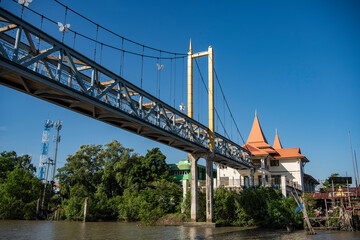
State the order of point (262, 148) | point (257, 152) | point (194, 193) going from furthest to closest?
1. point (262, 148)
2. point (257, 152)
3. point (194, 193)

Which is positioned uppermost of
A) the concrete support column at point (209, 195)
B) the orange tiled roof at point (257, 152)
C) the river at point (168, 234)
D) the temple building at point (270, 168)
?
the orange tiled roof at point (257, 152)

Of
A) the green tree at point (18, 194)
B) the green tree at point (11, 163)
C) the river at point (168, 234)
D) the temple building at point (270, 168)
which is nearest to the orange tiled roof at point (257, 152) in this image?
the temple building at point (270, 168)

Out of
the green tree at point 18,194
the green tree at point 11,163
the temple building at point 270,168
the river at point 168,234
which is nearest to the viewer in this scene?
the river at point 168,234

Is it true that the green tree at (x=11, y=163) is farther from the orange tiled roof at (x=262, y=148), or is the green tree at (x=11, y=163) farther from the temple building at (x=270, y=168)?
the orange tiled roof at (x=262, y=148)

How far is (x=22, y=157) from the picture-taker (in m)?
58.5

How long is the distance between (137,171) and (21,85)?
3679cm

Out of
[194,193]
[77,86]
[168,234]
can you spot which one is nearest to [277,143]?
[194,193]

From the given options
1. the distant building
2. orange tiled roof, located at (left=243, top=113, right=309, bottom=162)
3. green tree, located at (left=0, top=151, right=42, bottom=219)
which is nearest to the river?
green tree, located at (left=0, top=151, right=42, bottom=219)

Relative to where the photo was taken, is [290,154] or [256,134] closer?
[290,154]

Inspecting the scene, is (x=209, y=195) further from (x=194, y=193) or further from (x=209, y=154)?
(x=209, y=154)

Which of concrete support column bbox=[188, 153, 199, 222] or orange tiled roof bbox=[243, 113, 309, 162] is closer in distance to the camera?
concrete support column bbox=[188, 153, 199, 222]

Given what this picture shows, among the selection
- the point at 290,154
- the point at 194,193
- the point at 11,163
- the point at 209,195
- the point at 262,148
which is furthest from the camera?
the point at 11,163

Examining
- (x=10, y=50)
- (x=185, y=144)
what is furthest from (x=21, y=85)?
(x=185, y=144)

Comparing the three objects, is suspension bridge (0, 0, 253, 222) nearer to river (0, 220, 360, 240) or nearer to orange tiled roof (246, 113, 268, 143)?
river (0, 220, 360, 240)
